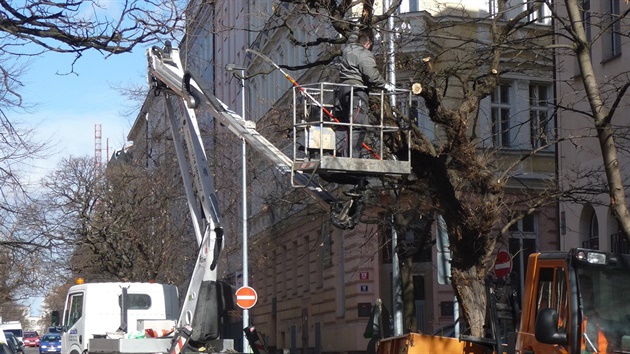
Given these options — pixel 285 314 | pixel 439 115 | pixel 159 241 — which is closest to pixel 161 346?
pixel 439 115

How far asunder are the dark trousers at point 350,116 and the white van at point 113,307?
11.4 metres

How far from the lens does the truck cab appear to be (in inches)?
344

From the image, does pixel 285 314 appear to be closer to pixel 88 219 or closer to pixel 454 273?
pixel 88 219

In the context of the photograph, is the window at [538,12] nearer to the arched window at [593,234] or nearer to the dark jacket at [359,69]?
the dark jacket at [359,69]

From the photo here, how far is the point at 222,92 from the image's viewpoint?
195ft

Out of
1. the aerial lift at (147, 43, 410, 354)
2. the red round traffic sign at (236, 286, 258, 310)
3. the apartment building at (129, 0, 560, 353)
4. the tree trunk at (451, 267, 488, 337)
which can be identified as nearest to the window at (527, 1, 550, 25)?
the apartment building at (129, 0, 560, 353)

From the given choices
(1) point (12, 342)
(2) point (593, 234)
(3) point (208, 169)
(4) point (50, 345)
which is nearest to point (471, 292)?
(3) point (208, 169)

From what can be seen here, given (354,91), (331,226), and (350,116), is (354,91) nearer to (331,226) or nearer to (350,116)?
(350,116)

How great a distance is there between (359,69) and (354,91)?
0.90 ft

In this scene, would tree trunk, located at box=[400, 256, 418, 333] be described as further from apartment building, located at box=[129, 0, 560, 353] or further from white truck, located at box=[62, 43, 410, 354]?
white truck, located at box=[62, 43, 410, 354]

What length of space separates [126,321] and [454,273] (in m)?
9.97

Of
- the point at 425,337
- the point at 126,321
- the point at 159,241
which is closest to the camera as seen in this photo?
Answer: the point at 425,337

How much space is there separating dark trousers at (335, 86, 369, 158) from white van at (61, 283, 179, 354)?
37.5ft

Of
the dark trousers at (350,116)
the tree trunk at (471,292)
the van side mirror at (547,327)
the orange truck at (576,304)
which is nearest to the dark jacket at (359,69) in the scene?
the dark trousers at (350,116)
